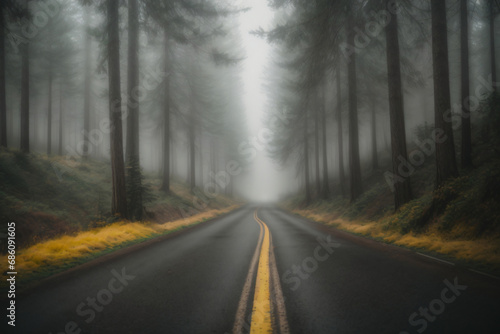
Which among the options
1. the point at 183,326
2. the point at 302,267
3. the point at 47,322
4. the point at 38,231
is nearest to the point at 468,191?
the point at 302,267

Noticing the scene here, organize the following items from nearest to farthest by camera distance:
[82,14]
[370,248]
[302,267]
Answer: [302,267]
[370,248]
[82,14]

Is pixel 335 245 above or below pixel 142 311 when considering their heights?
below

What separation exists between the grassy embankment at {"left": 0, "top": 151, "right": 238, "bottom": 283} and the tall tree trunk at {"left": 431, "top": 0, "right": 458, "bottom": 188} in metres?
10.3

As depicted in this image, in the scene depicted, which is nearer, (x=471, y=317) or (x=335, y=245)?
(x=471, y=317)

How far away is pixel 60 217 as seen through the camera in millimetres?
9812

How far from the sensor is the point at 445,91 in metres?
8.27

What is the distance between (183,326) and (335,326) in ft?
Result: 5.06

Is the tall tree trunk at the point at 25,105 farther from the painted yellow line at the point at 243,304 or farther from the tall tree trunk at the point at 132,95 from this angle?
the painted yellow line at the point at 243,304

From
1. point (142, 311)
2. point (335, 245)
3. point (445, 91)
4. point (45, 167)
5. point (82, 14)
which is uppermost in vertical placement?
point (82, 14)

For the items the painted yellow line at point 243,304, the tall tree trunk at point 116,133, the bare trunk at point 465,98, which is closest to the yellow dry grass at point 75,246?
the tall tree trunk at point 116,133

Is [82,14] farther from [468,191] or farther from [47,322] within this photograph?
[468,191]

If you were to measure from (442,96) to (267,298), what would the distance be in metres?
9.01

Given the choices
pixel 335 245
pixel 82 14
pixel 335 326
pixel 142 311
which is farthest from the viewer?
pixel 82 14

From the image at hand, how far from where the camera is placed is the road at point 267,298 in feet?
8.25
